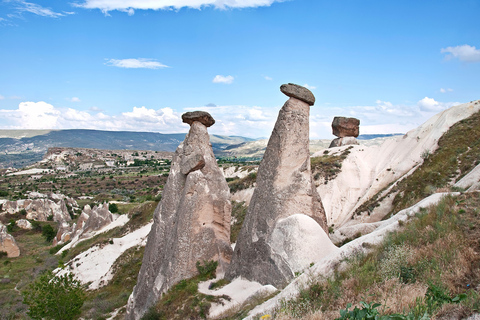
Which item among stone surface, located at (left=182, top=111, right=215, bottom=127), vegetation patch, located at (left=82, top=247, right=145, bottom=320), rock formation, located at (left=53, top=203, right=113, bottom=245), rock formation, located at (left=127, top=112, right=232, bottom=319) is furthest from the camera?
rock formation, located at (left=53, top=203, right=113, bottom=245)

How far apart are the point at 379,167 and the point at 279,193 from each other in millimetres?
18424

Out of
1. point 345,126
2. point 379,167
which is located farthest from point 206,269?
point 345,126

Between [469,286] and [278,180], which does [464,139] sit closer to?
[278,180]

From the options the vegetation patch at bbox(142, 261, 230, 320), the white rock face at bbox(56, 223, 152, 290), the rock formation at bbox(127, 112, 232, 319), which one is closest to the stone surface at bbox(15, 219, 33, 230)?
the white rock face at bbox(56, 223, 152, 290)

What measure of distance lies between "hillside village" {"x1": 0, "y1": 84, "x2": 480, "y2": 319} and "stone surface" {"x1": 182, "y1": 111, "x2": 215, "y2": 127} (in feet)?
0.20

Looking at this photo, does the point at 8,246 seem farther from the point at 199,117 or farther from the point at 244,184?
the point at 199,117

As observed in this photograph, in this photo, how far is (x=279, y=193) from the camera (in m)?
10.9

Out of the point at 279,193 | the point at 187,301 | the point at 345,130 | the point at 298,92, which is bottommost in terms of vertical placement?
the point at 187,301

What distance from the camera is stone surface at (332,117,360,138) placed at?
32938mm

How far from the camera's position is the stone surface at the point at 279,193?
10672 millimetres

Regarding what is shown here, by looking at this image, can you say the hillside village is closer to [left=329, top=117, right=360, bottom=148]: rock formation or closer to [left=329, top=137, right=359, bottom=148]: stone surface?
[left=329, top=137, right=359, bottom=148]: stone surface

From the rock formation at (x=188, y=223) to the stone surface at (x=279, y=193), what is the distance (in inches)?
59.2

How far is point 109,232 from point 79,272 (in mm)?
7902

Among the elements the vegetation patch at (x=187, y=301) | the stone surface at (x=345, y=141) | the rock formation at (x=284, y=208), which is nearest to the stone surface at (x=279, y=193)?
the rock formation at (x=284, y=208)
